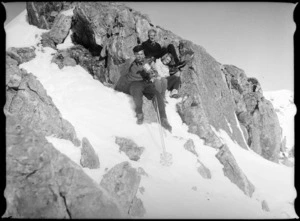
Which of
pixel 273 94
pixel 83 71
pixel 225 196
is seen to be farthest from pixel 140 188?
pixel 273 94

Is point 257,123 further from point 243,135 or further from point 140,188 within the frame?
point 140,188

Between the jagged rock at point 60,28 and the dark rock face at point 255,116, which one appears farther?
the dark rock face at point 255,116

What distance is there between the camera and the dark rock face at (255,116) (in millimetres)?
18703

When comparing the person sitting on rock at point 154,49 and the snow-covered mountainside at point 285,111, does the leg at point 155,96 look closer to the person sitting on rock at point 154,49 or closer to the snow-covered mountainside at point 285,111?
the person sitting on rock at point 154,49

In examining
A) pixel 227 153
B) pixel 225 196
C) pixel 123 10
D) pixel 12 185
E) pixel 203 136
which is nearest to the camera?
pixel 12 185

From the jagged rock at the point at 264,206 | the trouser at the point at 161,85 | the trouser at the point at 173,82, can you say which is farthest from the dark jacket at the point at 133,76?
the jagged rock at the point at 264,206

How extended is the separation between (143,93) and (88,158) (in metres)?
5.80

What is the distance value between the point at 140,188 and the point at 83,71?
8464 millimetres

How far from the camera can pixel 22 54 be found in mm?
14195

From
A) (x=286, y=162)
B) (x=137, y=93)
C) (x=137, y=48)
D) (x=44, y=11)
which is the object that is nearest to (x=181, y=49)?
(x=137, y=48)

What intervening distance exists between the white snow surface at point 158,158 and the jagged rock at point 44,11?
1883 mm

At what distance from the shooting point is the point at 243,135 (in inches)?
711

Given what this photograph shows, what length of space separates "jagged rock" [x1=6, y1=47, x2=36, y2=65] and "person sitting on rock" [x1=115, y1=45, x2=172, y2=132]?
4870mm

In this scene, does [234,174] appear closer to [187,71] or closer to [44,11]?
[187,71]
